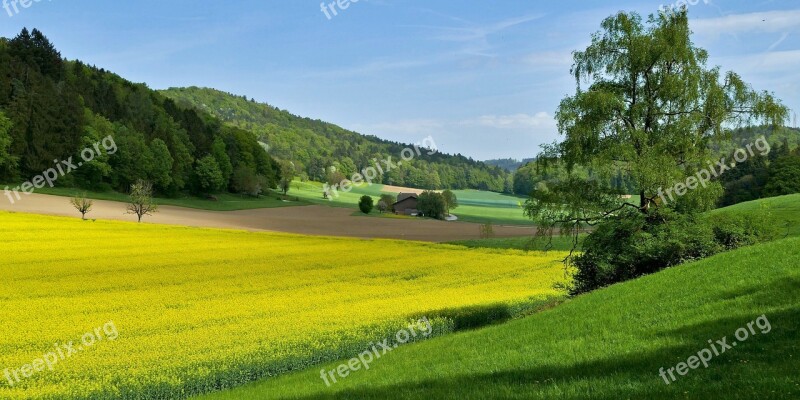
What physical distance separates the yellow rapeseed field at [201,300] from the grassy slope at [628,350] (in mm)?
2224

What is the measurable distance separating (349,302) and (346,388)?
557 inches

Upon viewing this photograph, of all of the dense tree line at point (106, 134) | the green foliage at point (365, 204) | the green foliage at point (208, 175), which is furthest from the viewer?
the green foliage at point (365, 204)

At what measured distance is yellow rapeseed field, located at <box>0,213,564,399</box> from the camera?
1416cm

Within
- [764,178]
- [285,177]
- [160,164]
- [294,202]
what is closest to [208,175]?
[160,164]

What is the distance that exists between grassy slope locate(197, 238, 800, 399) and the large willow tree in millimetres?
5405

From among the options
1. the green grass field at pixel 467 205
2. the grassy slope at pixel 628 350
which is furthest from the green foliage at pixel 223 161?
Answer: the grassy slope at pixel 628 350

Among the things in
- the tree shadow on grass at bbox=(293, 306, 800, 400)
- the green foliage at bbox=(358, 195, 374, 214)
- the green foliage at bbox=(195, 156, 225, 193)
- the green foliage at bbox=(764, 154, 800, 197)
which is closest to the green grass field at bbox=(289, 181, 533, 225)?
the green foliage at bbox=(358, 195, 374, 214)

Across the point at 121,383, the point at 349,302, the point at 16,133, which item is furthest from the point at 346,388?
the point at 16,133

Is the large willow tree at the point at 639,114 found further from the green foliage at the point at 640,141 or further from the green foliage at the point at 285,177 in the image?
the green foliage at the point at 285,177

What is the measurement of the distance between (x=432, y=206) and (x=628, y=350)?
11277cm

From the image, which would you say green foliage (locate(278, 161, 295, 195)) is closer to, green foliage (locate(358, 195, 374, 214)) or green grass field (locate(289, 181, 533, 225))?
green grass field (locate(289, 181, 533, 225))

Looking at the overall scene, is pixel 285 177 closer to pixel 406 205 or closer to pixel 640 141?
pixel 406 205

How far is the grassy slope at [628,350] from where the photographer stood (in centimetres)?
766

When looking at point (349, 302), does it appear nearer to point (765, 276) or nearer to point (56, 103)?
point (765, 276)
